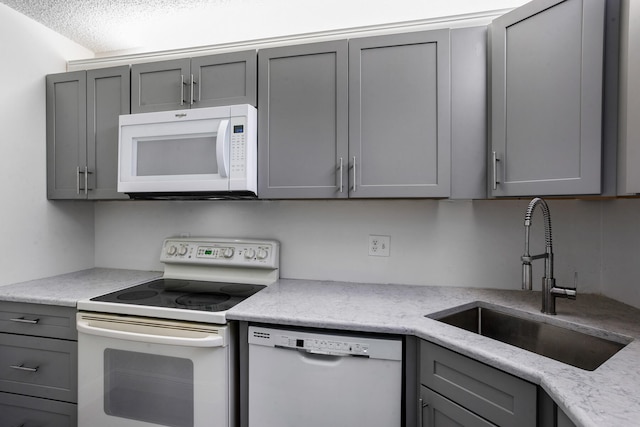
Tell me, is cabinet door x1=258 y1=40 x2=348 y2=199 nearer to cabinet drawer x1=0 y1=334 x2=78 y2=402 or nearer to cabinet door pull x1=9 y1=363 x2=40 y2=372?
cabinet drawer x1=0 y1=334 x2=78 y2=402

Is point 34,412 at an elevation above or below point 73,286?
below

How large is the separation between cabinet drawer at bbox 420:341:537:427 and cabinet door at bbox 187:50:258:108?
139cm

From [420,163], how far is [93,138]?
181cm

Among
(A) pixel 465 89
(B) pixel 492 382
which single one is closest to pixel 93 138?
(A) pixel 465 89

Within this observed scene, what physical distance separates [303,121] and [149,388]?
139cm

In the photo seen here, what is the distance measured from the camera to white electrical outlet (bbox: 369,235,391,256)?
69.8 inches

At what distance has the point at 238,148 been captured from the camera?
1.51 m

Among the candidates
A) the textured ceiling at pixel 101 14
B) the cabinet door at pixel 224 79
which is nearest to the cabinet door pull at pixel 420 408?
the cabinet door at pixel 224 79

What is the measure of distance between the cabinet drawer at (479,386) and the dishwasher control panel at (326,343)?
0.12 m

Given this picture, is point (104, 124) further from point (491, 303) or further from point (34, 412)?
point (491, 303)

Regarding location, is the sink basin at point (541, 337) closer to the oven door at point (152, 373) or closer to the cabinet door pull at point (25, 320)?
the oven door at point (152, 373)

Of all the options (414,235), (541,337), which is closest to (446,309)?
(541,337)

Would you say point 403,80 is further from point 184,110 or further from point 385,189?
point 184,110

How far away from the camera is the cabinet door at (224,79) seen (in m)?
1.58
